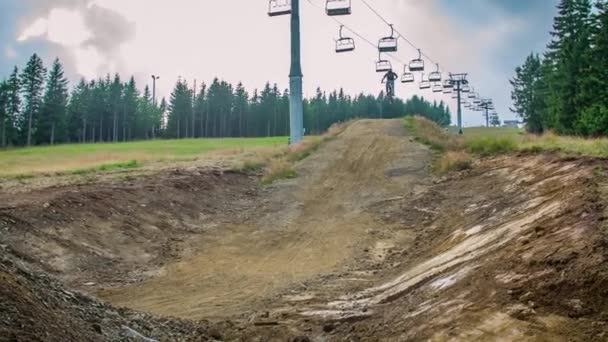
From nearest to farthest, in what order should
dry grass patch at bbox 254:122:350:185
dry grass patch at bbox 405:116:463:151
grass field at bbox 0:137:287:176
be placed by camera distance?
dry grass patch at bbox 254:122:350:185, grass field at bbox 0:137:287:176, dry grass patch at bbox 405:116:463:151

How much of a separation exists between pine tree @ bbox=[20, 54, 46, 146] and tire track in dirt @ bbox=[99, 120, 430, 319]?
66.8 metres

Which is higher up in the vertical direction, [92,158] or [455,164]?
[92,158]

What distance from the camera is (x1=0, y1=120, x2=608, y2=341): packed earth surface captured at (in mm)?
5492

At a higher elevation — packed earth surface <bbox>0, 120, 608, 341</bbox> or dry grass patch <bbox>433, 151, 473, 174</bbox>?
dry grass patch <bbox>433, 151, 473, 174</bbox>

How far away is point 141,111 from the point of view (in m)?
105

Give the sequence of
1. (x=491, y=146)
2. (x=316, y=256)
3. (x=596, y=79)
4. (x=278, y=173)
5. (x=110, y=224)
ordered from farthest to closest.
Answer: (x=596, y=79), (x=278, y=173), (x=491, y=146), (x=110, y=224), (x=316, y=256)

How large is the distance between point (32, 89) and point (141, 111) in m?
28.8

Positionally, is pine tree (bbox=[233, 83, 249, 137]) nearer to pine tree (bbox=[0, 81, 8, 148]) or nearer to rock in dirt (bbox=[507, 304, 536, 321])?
pine tree (bbox=[0, 81, 8, 148])

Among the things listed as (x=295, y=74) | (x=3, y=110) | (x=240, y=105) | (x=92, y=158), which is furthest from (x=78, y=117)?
(x=295, y=74)

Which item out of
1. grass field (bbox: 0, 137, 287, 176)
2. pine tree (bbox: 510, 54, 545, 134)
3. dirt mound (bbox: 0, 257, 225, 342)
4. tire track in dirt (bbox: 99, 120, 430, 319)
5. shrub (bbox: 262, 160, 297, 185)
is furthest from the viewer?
pine tree (bbox: 510, 54, 545, 134)

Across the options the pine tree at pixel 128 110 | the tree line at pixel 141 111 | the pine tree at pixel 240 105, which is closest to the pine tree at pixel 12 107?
the tree line at pixel 141 111

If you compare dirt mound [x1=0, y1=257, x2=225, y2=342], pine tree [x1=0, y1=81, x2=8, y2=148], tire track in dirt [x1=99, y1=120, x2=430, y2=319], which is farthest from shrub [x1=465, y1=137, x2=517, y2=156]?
pine tree [x1=0, y1=81, x2=8, y2=148]

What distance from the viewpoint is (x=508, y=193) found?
12094 millimetres

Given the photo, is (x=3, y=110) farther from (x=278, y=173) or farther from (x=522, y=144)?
(x=522, y=144)
